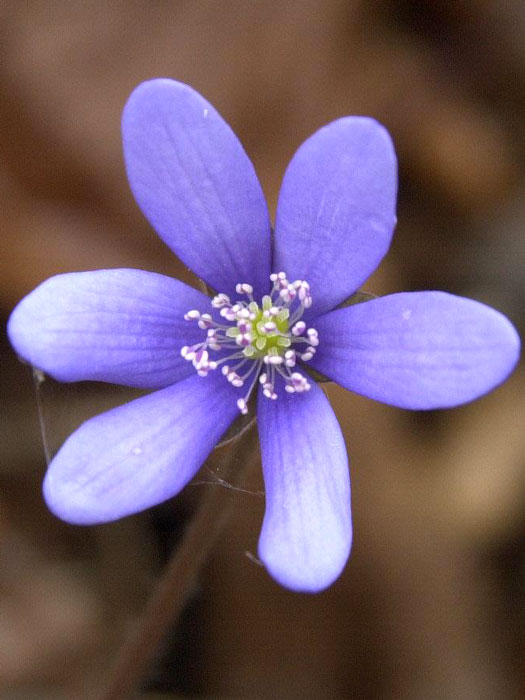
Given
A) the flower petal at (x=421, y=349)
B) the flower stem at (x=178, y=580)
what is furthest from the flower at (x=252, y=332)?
the flower stem at (x=178, y=580)

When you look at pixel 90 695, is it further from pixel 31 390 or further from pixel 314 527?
pixel 314 527

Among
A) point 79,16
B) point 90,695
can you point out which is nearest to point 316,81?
point 79,16

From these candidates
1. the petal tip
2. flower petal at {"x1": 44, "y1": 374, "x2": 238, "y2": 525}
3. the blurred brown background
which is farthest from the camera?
the blurred brown background

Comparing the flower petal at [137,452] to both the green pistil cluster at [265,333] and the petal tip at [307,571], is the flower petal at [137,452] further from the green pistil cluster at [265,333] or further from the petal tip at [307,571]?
the petal tip at [307,571]

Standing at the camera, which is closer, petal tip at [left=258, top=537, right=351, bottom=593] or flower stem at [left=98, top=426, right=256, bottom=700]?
petal tip at [left=258, top=537, right=351, bottom=593]

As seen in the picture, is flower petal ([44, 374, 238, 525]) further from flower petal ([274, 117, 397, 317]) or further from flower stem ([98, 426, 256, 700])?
flower petal ([274, 117, 397, 317])

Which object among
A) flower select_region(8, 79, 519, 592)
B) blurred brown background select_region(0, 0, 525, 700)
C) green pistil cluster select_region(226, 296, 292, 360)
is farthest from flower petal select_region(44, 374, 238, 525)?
blurred brown background select_region(0, 0, 525, 700)
